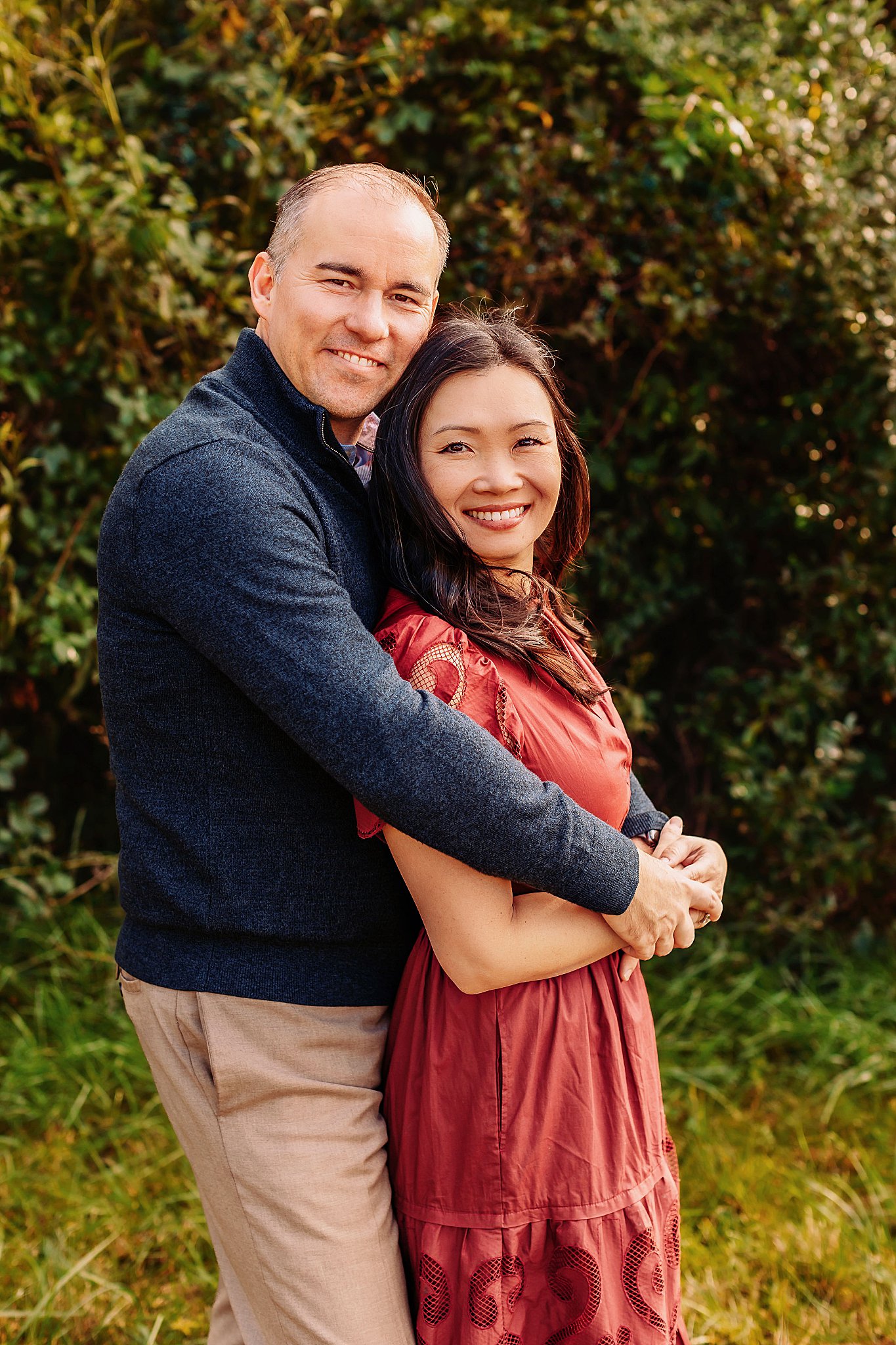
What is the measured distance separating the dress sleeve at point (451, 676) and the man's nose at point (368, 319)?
48 cm

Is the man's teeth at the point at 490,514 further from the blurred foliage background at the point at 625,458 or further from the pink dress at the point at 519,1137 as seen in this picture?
the blurred foliage background at the point at 625,458

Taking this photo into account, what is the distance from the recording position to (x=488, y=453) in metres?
1.75

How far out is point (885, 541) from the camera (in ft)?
11.5

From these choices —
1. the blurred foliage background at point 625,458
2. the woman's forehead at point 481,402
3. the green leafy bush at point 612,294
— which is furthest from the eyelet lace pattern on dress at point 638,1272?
the green leafy bush at point 612,294

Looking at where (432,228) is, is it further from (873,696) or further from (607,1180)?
(873,696)

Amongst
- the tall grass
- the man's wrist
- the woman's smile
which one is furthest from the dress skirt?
the tall grass

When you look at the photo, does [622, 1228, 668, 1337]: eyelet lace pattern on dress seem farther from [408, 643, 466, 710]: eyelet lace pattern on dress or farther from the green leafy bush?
the green leafy bush

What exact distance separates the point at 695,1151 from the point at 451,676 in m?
2.04

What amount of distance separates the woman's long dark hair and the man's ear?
0.27 meters

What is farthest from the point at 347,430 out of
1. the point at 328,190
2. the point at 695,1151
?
the point at 695,1151

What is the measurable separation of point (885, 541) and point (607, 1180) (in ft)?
8.32

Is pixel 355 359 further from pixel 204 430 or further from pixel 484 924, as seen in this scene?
pixel 484 924

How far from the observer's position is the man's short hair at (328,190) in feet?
5.70

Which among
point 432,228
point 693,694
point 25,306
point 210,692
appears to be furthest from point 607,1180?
point 25,306
